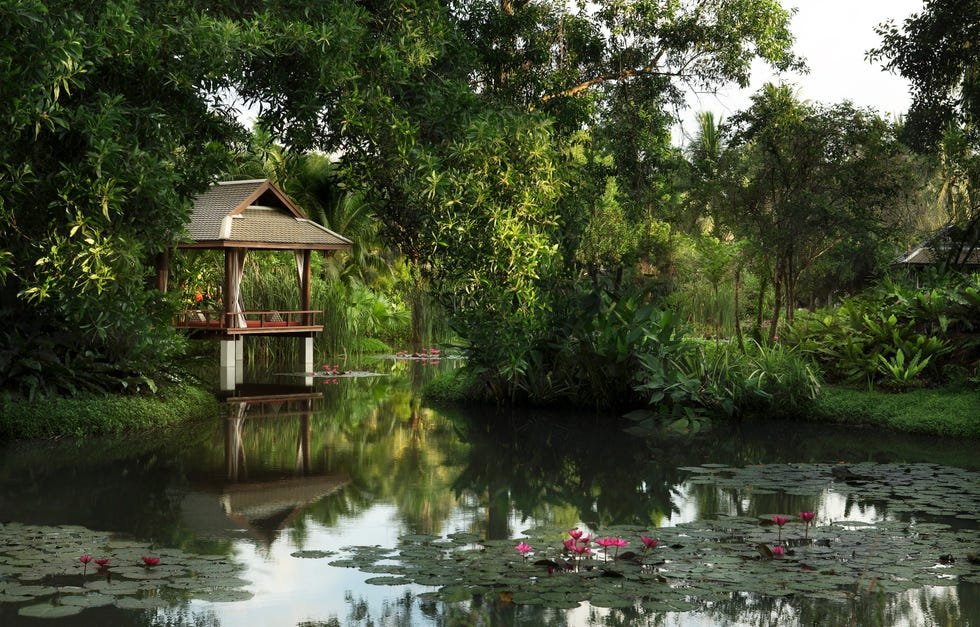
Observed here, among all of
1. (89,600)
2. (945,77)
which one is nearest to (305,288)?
(945,77)

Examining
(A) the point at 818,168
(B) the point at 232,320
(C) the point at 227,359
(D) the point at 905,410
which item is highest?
(A) the point at 818,168

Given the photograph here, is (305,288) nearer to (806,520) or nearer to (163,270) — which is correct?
(163,270)

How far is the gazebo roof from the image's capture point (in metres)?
18.5

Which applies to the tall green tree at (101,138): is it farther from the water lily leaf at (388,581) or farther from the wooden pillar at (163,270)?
the wooden pillar at (163,270)

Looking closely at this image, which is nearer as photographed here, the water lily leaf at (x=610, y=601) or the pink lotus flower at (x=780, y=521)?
the water lily leaf at (x=610, y=601)

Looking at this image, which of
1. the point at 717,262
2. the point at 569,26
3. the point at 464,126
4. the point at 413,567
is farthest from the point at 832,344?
the point at 717,262

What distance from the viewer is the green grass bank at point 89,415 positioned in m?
11.1

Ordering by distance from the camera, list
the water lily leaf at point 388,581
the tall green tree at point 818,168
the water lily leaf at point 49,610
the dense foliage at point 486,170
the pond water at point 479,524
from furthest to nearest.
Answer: the tall green tree at point 818,168
the dense foliage at point 486,170
the water lily leaf at point 388,581
the pond water at point 479,524
the water lily leaf at point 49,610

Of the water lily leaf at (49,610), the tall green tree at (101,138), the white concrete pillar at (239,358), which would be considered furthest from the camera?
the white concrete pillar at (239,358)

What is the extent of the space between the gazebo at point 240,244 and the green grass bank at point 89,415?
4888 mm

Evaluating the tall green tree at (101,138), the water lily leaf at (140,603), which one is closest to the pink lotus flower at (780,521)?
the water lily leaf at (140,603)

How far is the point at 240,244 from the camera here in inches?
728

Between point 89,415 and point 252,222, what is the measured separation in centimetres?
832

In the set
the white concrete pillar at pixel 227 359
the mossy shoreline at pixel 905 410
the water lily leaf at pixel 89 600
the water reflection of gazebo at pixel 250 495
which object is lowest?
the water lily leaf at pixel 89 600
